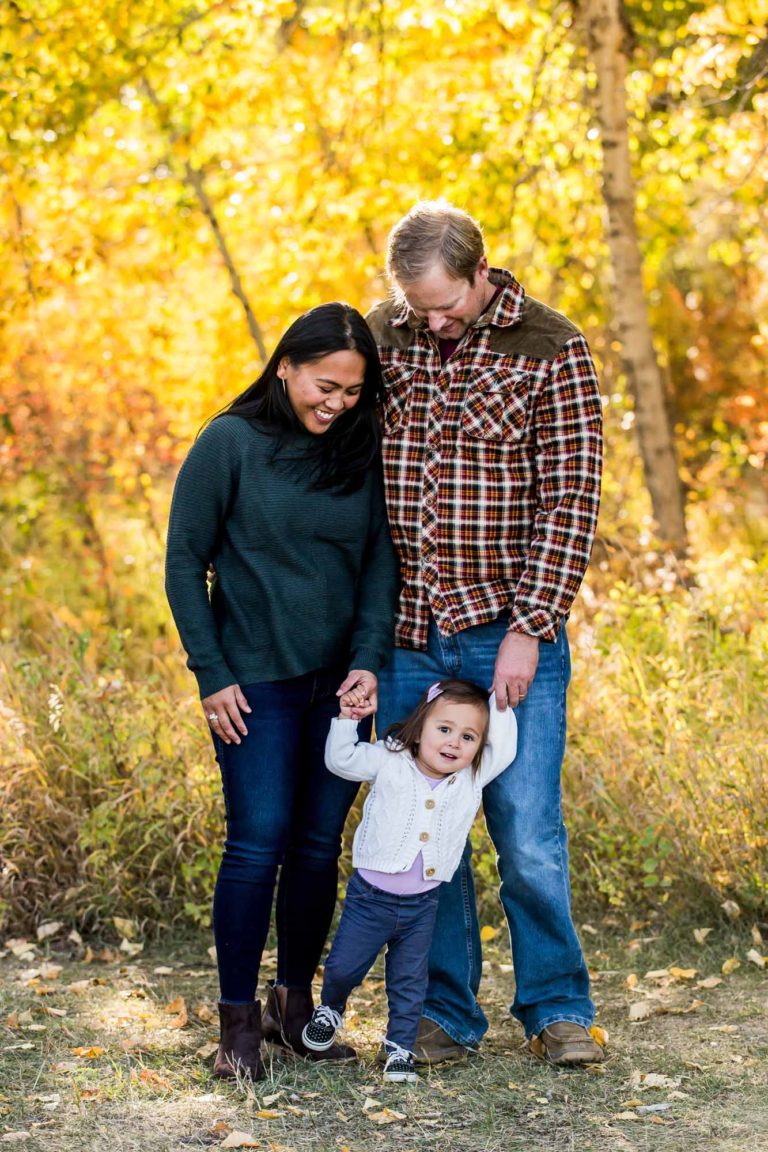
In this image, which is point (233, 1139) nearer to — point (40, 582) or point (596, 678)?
point (596, 678)

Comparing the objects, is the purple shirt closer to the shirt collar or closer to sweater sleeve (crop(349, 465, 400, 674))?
sweater sleeve (crop(349, 465, 400, 674))

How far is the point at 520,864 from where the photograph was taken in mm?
3293

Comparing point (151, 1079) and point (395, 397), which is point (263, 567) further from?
point (151, 1079)

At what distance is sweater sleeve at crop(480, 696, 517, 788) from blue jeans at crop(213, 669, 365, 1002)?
0.34 m

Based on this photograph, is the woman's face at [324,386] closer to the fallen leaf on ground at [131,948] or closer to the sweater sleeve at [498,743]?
the sweater sleeve at [498,743]

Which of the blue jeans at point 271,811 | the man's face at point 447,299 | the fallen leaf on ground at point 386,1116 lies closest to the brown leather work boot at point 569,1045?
the fallen leaf on ground at point 386,1116

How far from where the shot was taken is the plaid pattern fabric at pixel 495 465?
3172mm

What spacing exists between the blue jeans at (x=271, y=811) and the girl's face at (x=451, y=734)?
254 millimetres

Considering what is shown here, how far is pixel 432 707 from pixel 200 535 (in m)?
0.68

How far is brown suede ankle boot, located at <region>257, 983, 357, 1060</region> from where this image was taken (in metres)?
3.42

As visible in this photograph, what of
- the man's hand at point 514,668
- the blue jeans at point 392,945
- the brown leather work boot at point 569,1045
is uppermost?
the man's hand at point 514,668

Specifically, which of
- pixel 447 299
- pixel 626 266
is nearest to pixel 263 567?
pixel 447 299

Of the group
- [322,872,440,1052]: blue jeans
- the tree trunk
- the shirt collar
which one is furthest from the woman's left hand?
the tree trunk

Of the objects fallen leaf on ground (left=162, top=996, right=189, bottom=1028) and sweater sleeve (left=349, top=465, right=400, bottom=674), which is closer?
sweater sleeve (left=349, top=465, right=400, bottom=674)
